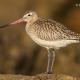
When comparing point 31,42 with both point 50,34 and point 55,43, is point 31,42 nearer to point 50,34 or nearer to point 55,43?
point 50,34

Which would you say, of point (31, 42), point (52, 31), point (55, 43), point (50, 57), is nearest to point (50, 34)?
point (52, 31)

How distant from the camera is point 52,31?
60.7 ft

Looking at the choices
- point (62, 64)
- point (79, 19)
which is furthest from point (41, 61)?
point (79, 19)

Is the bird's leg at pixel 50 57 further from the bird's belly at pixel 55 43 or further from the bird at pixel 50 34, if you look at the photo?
the bird's belly at pixel 55 43

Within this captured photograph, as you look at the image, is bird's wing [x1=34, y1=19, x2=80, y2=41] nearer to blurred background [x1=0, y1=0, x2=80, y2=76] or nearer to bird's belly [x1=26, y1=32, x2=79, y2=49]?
bird's belly [x1=26, y1=32, x2=79, y2=49]

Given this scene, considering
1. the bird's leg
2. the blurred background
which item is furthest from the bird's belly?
the blurred background

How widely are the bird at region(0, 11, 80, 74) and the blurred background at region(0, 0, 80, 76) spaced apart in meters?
6.10

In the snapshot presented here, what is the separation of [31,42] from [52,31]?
8.04m

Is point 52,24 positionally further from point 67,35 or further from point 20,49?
point 20,49

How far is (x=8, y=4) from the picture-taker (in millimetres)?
27750

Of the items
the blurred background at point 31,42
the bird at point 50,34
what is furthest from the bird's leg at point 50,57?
the blurred background at point 31,42

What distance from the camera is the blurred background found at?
1020 inches

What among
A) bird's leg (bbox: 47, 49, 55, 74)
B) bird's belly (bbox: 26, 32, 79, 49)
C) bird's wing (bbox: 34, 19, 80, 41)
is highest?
bird's wing (bbox: 34, 19, 80, 41)

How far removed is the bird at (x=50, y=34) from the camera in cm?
1820
